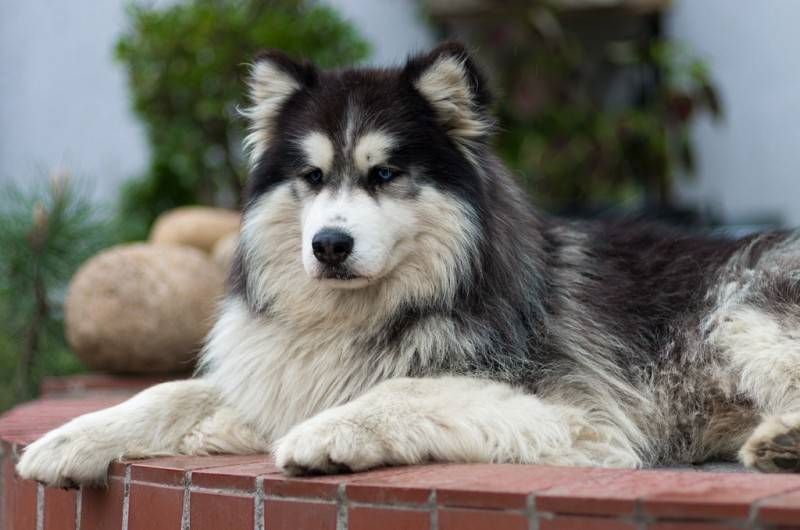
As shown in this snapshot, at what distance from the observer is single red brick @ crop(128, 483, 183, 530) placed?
8.91ft

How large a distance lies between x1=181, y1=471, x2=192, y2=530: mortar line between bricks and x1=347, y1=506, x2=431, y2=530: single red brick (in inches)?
20.5

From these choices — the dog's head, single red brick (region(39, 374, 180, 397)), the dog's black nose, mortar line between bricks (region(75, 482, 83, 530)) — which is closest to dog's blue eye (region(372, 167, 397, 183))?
the dog's head

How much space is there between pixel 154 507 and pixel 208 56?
4.88 metres

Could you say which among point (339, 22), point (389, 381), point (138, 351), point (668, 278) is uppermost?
point (339, 22)

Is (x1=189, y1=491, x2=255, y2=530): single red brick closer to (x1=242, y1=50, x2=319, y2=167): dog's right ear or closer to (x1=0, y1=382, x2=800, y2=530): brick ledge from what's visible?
(x1=0, y1=382, x2=800, y2=530): brick ledge

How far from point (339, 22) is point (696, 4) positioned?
3496mm

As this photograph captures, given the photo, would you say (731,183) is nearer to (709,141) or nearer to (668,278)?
(709,141)

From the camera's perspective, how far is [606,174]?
27.6 ft

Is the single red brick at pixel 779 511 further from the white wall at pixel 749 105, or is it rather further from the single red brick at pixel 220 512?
the white wall at pixel 749 105

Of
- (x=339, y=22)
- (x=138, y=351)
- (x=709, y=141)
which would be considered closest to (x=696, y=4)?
(x=709, y=141)

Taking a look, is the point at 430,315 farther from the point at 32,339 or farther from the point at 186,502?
the point at 32,339

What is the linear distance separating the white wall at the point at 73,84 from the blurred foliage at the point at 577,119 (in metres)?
0.96

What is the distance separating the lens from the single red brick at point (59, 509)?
3074mm

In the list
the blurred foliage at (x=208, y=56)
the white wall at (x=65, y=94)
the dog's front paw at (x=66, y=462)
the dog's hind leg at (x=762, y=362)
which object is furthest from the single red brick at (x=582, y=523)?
the white wall at (x=65, y=94)
